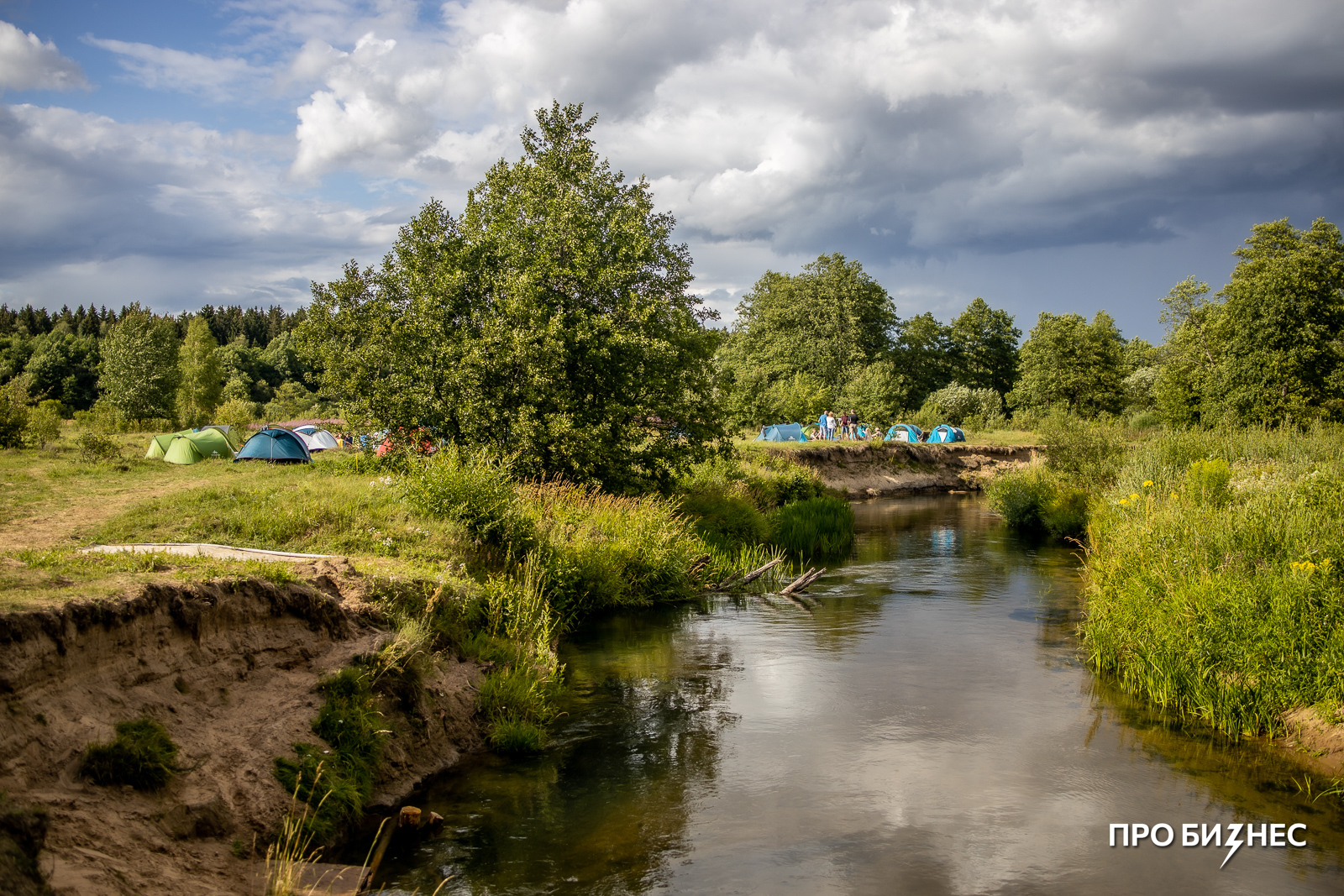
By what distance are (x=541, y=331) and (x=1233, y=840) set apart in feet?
Answer: 56.9

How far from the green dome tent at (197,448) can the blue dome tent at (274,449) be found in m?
1.11

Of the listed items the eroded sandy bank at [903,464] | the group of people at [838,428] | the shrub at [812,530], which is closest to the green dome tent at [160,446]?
the shrub at [812,530]

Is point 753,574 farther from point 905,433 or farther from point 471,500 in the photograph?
point 905,433

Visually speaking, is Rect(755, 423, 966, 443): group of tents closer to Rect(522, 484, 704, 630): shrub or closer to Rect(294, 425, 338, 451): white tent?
Rect(294, 425, 338, 451): white tent

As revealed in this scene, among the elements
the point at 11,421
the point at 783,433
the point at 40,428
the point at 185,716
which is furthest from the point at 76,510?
the point at 783,433

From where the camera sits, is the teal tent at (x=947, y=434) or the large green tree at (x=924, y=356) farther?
the large green tree at (x=924, y=356)

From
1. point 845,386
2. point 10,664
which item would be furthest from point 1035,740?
point 845,386

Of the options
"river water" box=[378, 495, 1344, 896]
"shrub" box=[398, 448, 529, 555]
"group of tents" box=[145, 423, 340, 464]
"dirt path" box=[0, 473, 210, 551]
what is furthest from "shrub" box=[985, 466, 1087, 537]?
"dirt path" box=[0, 473, 210, 551]

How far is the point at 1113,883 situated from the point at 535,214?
2163 cm

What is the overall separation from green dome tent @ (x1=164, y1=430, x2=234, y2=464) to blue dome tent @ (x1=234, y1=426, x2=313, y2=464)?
1110 millimetres

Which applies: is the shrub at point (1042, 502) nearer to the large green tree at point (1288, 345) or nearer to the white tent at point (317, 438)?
the large green tree at point (1288, 345)

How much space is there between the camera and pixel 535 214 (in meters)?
24.8

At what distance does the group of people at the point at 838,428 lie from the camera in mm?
56344

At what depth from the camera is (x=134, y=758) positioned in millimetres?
7016
